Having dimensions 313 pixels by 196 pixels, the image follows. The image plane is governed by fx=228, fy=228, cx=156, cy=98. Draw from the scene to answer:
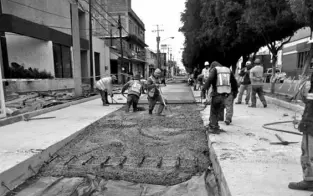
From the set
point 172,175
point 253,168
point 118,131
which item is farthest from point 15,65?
point 253,168

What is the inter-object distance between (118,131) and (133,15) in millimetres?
34039

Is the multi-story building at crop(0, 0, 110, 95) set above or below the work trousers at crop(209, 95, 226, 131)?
above

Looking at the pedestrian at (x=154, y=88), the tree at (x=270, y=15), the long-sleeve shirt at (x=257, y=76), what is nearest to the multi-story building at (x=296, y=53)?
the tree at (x=270, y=15)

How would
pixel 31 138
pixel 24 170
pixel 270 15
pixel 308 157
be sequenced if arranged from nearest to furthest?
pixel 308 157 → pixel 24 170 → pixel 31 138 → pixel 270 15

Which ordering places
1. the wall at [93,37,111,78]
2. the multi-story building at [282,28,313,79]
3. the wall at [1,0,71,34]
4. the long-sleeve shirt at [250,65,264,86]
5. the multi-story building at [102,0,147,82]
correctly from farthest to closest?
the multi-story building at [102,0,147,82], the multi-story building at [282,28,313,79], the wall at [93,37,111,78], the wall at [1,0,71,34], the long-sleeve shirt at [250,65,264,86]

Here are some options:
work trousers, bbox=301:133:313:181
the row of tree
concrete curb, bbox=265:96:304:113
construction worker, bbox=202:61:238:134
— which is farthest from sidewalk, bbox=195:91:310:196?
the row of tree

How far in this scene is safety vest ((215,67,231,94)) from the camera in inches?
187

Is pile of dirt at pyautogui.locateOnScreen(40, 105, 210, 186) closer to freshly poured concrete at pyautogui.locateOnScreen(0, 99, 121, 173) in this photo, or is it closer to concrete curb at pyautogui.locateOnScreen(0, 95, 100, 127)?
freshly poured concrete at pyautogui.locateOnScreen(0, 99, 121, 173)

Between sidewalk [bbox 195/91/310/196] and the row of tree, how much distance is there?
4166 mm

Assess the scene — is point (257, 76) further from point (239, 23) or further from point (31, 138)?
point (31, 138)

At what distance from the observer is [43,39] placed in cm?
1379

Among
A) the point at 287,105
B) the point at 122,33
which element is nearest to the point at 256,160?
the point at 287,105

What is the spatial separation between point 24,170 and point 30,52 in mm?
12392

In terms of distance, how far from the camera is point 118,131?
5754 millimetres
